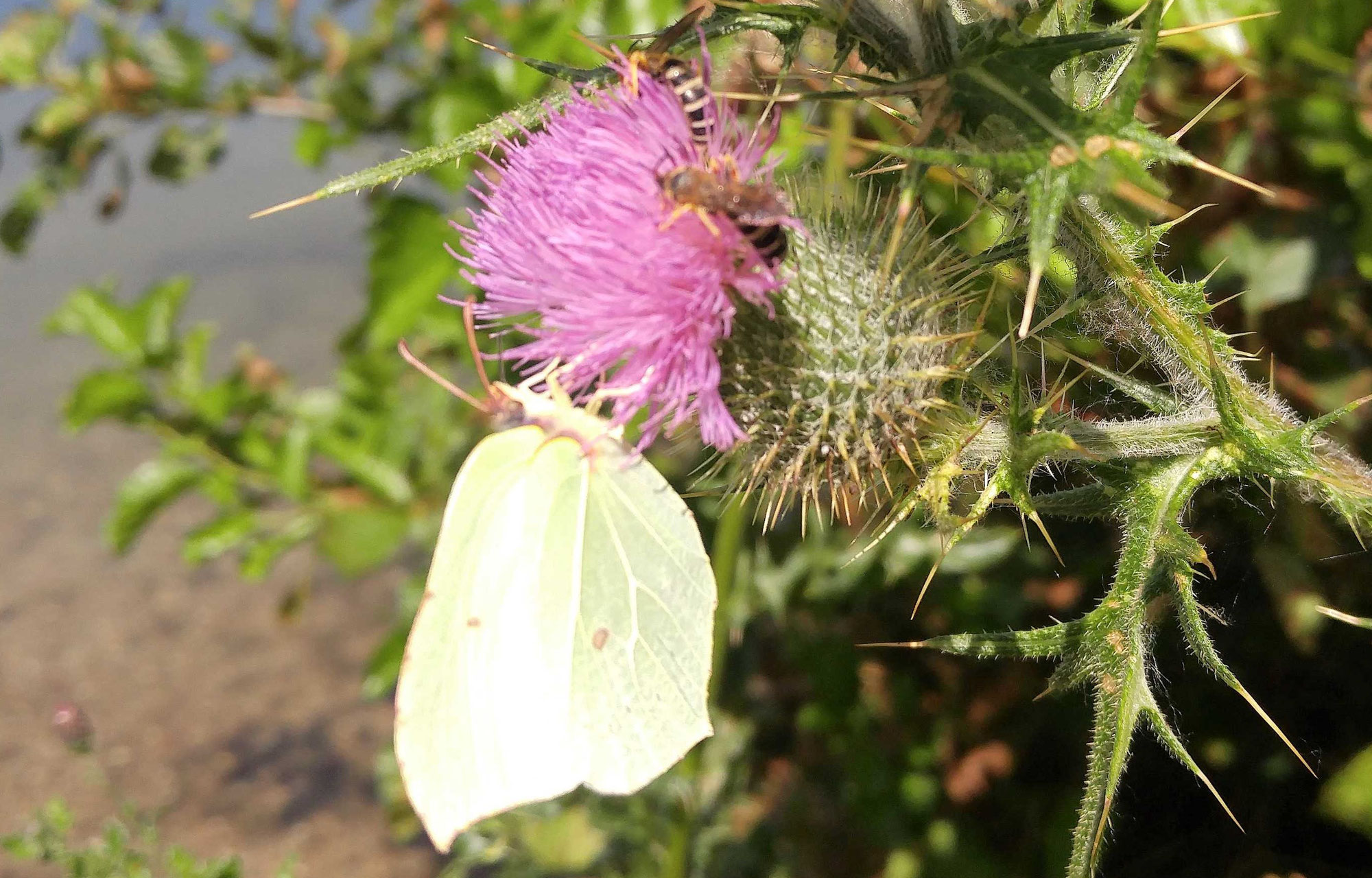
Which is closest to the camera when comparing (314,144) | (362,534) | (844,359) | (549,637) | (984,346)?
(844,359)

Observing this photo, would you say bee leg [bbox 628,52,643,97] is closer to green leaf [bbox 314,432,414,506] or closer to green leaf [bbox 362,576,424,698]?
green leaf [bbox 362,576,424,698]

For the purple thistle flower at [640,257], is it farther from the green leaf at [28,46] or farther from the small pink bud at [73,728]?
the green leaf at [28,46]

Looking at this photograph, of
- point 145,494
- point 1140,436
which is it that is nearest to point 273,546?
point 145,494

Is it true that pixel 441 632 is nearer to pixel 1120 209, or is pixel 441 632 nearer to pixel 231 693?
pixel 1120 209

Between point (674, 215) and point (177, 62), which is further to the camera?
point (177, 62)

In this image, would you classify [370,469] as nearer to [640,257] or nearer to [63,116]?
[63,116]

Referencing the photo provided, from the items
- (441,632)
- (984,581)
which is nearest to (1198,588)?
(984,581)

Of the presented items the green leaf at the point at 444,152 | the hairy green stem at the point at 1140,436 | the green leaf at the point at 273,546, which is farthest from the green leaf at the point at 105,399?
the hairy green stem at the point at 1140,436

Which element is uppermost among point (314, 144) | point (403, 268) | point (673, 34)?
point (673, 34)
